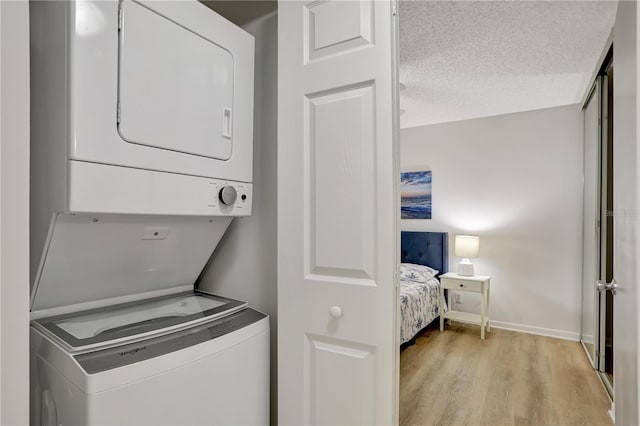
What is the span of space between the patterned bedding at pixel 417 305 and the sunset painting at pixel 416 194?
3.04 ft

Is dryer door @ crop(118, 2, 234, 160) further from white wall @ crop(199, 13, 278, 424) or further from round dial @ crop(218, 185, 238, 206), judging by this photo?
white wall @ crop(199, 13, 278, 424)

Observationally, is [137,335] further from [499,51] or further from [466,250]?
[466,250]

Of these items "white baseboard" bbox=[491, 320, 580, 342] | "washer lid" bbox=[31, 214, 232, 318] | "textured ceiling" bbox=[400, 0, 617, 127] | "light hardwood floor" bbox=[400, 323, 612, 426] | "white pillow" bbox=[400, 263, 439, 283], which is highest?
"textured ceiling" bbox=[400, 0, 617, 127]

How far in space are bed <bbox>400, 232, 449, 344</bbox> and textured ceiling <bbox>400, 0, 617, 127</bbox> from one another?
163cm

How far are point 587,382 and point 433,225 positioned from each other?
7.40ft

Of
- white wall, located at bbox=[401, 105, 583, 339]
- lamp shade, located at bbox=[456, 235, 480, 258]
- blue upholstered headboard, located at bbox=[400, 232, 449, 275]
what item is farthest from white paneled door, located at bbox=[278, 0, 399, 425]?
white wall, located at bbox=[401, 105, 583, 339]

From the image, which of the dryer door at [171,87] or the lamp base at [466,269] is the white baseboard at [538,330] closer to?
the lamp base at [466,269]

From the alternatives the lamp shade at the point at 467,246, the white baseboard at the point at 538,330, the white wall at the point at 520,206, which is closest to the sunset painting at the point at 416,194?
the white wall at the point at 520,206

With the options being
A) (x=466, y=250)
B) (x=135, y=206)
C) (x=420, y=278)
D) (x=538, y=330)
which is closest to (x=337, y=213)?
(x=135, y=206)

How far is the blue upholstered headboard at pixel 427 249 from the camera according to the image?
4.45 meters

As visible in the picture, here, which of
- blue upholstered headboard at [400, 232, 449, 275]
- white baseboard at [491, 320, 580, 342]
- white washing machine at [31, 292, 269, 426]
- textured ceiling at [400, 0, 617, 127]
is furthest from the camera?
blue upholstered headboard at [400, 232, 449, 275]

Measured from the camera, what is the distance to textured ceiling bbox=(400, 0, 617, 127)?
7.07 ft

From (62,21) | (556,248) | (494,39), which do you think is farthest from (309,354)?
(556,248)

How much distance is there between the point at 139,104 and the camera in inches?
41.3
